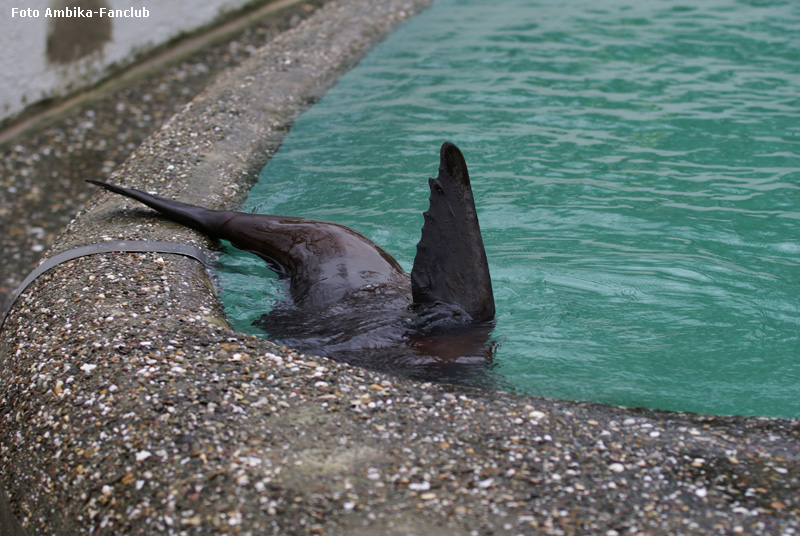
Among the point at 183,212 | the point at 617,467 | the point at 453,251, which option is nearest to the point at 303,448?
the point at 617,467

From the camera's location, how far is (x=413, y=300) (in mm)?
3357

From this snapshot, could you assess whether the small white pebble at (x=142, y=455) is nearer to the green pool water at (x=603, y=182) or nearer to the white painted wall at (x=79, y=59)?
the green pool water at (x=603, y=182)

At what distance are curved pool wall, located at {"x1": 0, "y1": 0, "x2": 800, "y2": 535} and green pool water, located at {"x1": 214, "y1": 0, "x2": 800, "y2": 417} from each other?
1.45 feet

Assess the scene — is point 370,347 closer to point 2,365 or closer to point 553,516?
point 553,516

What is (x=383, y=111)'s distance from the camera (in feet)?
21.3

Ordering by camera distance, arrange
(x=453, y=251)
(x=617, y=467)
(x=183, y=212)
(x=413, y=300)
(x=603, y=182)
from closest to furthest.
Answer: (x=617, y=467) → (x=453, y=251) → (x=413, y=300) → (x=183, y=212) → (x=603, y=182)

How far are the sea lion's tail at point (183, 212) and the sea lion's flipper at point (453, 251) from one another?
141 cm

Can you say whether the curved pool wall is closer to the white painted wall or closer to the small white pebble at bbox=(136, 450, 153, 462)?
the small white pebble at bbox=(136, 450, 153, 462)

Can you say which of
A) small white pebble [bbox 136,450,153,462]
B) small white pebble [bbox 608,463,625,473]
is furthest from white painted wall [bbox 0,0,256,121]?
small white pebble [bbox 608,463,625,473]

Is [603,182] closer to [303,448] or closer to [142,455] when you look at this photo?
[303,448]

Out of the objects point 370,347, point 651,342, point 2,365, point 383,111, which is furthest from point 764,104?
point 2,365

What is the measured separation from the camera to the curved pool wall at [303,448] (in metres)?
2.23

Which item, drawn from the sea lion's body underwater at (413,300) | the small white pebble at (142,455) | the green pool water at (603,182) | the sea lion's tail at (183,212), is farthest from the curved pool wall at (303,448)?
the sea lion's tail at (183,212)

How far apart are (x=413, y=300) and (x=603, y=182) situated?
217 centimetres
